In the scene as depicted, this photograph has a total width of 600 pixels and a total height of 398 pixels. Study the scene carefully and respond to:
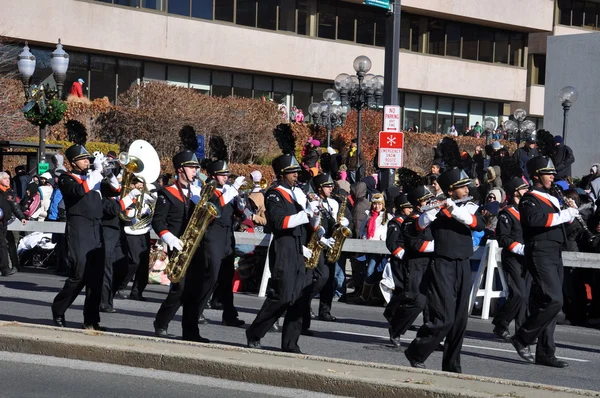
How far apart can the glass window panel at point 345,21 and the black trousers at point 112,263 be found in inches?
1292

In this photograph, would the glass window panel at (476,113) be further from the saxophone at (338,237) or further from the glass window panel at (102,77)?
the saxophone at (338,237)

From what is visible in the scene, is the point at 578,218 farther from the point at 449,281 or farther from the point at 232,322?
the point at 449,281

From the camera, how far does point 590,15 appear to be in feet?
186

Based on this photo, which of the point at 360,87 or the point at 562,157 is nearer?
the point at 562,157

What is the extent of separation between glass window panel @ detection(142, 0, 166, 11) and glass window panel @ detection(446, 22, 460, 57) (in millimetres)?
16150

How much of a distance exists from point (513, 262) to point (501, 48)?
42.4 metres

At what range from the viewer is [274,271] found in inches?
390

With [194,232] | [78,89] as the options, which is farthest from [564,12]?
[194,232]

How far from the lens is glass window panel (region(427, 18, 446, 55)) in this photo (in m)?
49.7

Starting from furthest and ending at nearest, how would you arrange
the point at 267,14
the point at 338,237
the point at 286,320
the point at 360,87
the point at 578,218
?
the point at 267,14 < the point at 360,87 < the point at 578,218 < the point at 338,237 < the point at 286,320

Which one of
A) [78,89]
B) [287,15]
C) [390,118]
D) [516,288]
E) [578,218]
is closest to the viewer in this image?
[516,288]

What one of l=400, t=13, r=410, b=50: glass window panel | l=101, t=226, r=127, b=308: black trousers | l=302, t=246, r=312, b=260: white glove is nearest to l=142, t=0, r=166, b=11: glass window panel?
l=400, t=13, r=410, b=50: glass window panel

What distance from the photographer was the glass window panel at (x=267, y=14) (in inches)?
1686

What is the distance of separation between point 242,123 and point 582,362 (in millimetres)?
22836
